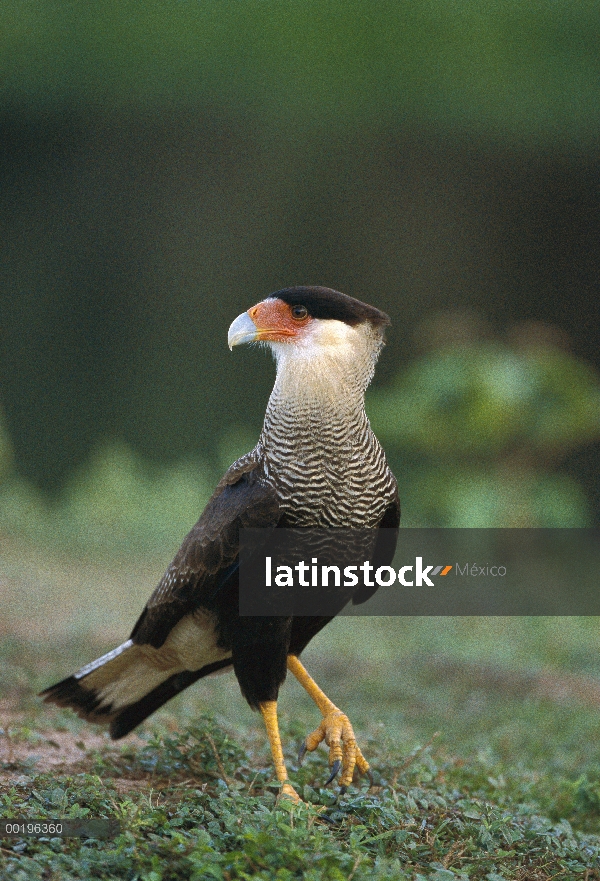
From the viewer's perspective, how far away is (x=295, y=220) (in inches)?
271

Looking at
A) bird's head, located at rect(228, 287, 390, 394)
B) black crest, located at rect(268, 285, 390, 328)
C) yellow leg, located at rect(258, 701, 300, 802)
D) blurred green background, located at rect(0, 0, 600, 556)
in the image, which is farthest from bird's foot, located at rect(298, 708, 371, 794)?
blurred green background, located at rect(0, 0, 600, 556)

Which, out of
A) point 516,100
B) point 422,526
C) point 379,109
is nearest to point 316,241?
point 379,109

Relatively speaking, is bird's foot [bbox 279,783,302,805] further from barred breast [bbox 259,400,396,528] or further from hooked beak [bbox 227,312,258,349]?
hooked beak [bbox 227,312,258,349]

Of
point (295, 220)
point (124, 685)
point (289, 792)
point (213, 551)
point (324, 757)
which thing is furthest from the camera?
point (295, 220)

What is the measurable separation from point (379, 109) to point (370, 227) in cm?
81

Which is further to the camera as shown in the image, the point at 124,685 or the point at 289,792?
the point at 124,685

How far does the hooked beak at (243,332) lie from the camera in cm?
274

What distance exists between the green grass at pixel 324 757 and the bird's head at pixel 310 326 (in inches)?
43.3

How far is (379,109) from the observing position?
274 inches

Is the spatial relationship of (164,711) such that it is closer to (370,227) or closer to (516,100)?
(370,227)

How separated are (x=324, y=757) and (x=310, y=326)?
145 cm

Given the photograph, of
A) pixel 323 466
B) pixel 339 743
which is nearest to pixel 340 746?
pixel 339 743

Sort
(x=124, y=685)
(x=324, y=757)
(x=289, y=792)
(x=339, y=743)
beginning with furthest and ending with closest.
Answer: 1. (x=324, y=757)
2. (x=124, y=685)
3. (x=339, y=743)
4. (x=289, y=792)

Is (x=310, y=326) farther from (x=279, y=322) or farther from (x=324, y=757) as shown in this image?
(x=324, y=757)
